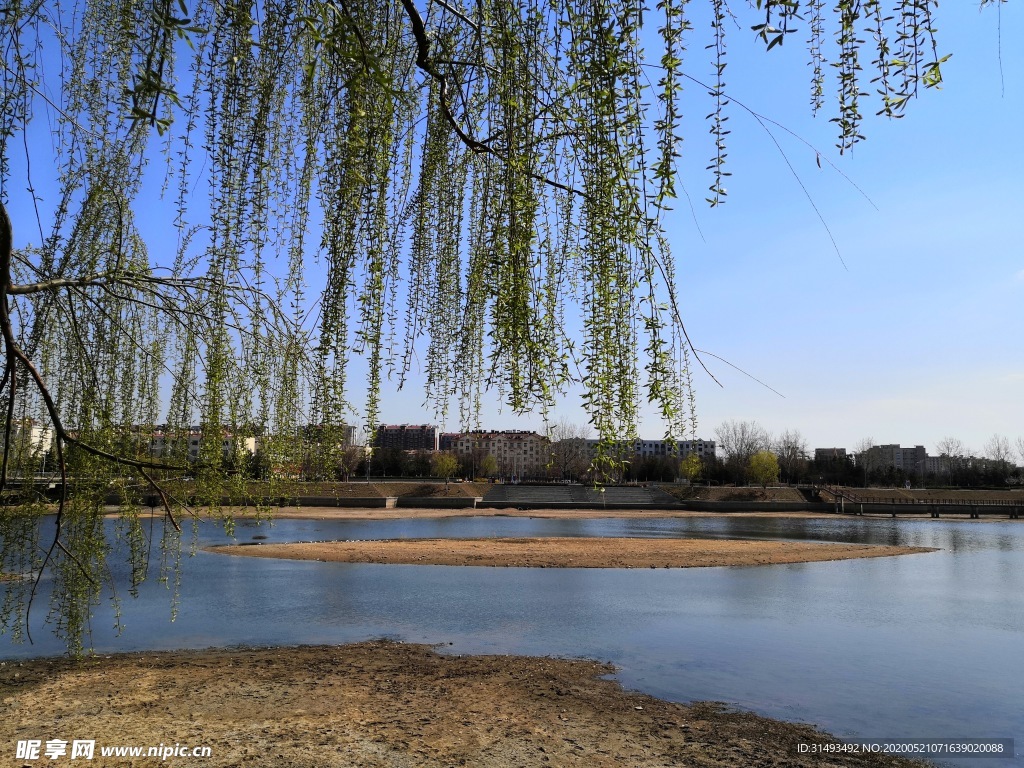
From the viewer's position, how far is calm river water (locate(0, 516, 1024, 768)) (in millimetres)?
8758

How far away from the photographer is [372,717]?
6945 millimetres

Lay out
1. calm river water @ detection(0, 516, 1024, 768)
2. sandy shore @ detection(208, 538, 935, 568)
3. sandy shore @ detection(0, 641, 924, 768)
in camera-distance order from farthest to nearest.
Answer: sandy shore @ detection(208, 538, 935, 568)
calm river water @ detection(0, 516, 1024, 768)
sandy shore @ detection(0, 641, 924, 768)

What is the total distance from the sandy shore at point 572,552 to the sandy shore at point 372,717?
11.9m

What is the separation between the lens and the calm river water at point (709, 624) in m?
8.76

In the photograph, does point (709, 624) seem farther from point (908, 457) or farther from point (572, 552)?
point (908, 457)

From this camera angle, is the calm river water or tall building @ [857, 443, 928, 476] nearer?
the calm river water

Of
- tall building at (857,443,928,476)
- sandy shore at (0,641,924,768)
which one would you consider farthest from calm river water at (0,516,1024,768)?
tall building at (857,443,928,476)

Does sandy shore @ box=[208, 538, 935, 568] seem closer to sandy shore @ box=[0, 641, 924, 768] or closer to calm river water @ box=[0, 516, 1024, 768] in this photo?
calm river water @ box=[0, 516, 1024, 768]

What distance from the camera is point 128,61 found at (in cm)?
272

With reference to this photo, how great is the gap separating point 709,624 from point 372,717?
25.9ft

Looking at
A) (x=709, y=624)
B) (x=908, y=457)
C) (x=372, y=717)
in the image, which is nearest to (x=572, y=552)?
(x=709, y=624)

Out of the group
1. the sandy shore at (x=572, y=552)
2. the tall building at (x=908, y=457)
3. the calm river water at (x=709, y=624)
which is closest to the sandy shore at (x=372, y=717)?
the calm river water at (x=709, y=624)

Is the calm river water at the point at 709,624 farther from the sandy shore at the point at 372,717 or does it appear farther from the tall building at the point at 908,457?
the tall building at the point at 908,457

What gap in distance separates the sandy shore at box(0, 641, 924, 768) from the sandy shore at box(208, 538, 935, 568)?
1194cm
